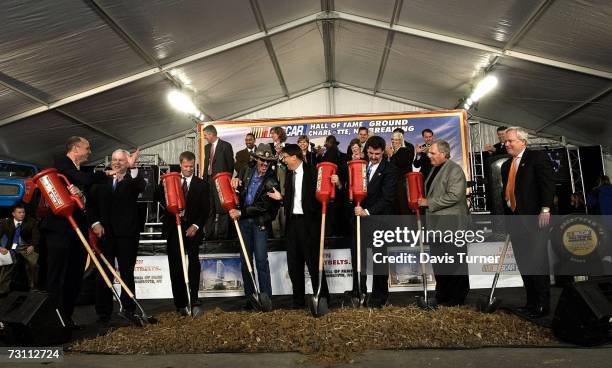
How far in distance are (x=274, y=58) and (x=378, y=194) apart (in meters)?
8.87

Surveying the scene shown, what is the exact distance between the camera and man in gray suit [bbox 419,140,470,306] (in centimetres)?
410

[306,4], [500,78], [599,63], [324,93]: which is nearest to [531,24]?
[599,63]

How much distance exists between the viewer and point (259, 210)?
4.56m

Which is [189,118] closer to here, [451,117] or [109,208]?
[451,117]

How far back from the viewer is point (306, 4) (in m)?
10.1

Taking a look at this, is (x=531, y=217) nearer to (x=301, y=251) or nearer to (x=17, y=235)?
(x=301, y=251)

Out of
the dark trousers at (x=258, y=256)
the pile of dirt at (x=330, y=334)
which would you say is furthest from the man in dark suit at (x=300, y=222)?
the pile of dirt at (x=330, y=334)

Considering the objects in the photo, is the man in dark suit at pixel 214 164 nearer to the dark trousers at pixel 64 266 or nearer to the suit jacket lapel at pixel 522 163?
the dark trousers at pixel 64 266

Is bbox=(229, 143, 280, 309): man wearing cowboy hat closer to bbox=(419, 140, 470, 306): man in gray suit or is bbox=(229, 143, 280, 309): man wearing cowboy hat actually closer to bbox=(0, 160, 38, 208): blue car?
bbox=(419, 140, 470, 306): man in gray suit

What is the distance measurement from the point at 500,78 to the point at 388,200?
29.0ft

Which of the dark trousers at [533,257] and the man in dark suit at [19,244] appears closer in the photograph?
the dark trousers at [533,257]

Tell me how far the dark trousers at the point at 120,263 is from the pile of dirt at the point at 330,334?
751 millimetres

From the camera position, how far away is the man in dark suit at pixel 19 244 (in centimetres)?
596

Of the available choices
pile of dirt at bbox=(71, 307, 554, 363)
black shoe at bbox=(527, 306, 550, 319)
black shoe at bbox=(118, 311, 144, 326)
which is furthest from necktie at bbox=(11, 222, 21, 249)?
black shoe at bbox=(527, 306, 550, 319)
